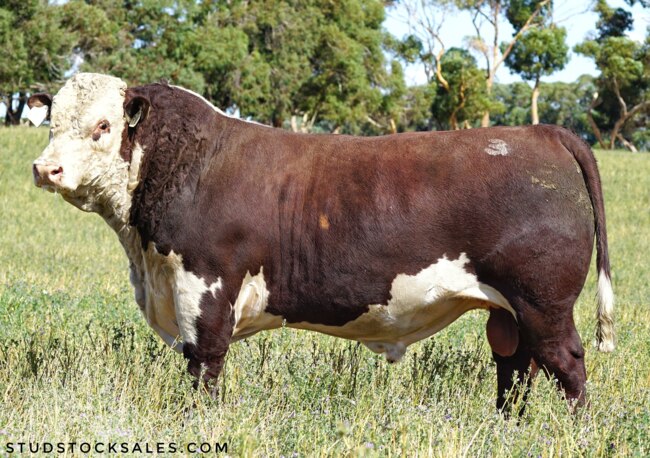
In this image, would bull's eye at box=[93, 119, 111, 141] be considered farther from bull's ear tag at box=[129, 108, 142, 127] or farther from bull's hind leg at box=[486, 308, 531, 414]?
bull's hind leg at box=[486, 308, 531, 414]

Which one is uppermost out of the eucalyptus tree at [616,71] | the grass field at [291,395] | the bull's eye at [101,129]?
the bull's eye at [101,129]

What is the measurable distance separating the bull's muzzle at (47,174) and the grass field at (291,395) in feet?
3.79

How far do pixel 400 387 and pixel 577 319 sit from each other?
3.93m

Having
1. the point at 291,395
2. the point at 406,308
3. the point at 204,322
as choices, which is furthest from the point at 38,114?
the point at 406,308

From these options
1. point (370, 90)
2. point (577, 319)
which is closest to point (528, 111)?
point (370, 90)

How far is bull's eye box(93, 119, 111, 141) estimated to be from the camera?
17.1ft

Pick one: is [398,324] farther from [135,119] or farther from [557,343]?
[135,119]

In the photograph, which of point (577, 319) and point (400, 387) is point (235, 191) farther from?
point (577, 319)

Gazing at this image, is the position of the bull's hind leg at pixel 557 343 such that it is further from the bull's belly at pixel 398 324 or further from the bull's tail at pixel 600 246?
the bull's belly at pixel 398 324

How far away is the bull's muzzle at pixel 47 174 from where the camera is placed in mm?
4902

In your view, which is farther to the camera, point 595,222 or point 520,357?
point 520,357

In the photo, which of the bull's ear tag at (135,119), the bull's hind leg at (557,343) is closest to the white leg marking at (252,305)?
the bull's ear tag at (135,119)

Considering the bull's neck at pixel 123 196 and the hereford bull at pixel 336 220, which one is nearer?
the hereford bull at pixel 336 220

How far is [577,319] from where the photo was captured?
924cm
